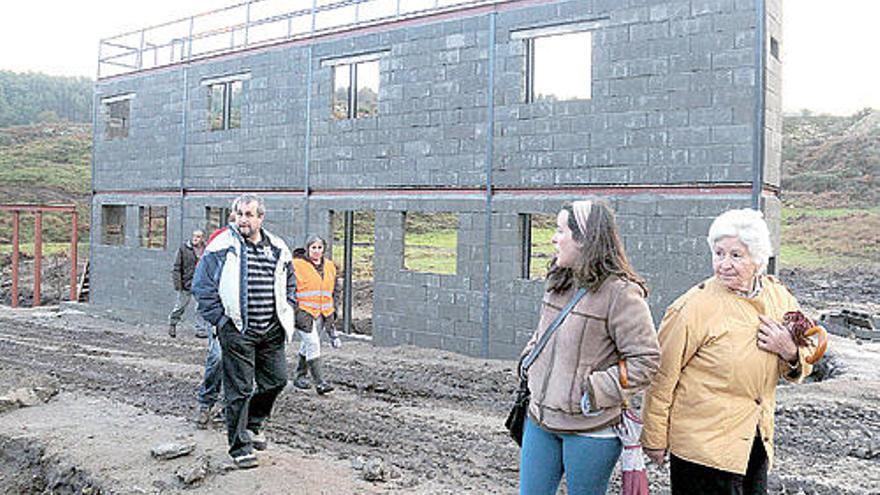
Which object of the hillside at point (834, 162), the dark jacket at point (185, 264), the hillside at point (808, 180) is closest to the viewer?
the dark jacket at point (185, 264)

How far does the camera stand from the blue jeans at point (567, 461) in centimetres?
297

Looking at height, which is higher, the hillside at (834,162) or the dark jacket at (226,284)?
the hillside at (834,162)

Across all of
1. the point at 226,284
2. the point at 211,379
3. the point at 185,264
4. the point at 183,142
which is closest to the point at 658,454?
the point at 226,284

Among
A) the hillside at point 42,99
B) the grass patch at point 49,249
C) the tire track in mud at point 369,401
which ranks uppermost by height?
the hillside at point 42,99

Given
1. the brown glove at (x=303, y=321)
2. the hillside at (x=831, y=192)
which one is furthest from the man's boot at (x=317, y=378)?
the hillside at (x=831, y=192)

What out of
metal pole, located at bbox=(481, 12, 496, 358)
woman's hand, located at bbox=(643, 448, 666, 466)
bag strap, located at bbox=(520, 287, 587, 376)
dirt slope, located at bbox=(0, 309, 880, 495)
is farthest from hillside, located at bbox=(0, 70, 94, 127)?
woman's hand, located at bbox=(643, 448, 666, 466)

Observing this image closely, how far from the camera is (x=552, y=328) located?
3.10 meters

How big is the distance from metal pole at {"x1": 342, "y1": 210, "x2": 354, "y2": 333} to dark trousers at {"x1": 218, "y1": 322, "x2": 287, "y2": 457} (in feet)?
25.7

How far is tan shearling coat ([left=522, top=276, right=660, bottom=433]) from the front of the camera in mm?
2896

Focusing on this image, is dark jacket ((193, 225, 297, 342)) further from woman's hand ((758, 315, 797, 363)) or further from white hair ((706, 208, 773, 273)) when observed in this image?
woman's hand ((758, 315, 797, 363))

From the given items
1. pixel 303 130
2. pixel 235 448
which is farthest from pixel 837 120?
pixel 235 448

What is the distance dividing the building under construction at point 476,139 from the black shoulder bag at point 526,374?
6558 mm

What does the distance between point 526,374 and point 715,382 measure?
0.79 meters

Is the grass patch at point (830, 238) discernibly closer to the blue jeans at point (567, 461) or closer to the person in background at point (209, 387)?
the person in background at point (209, 387)
